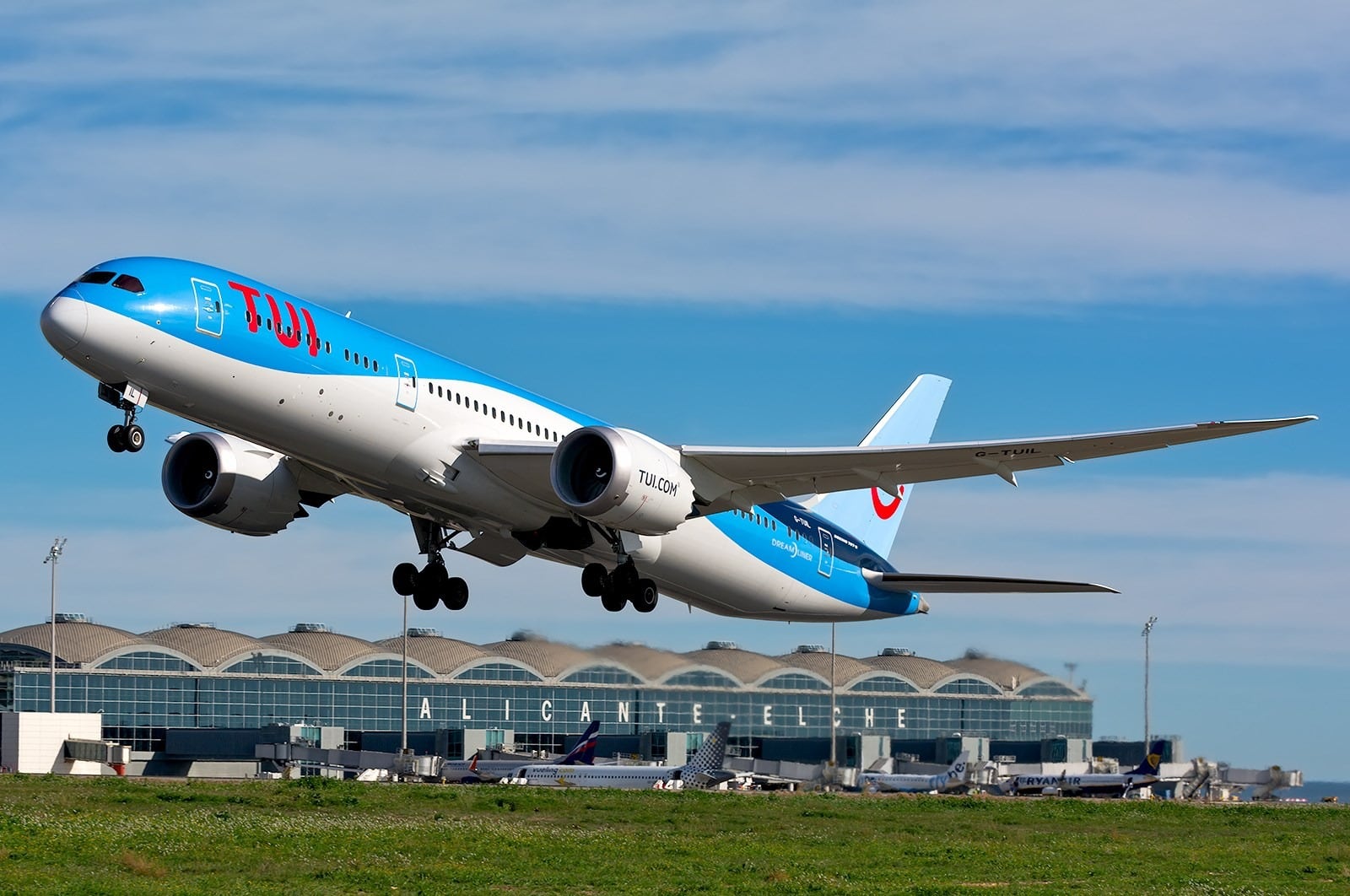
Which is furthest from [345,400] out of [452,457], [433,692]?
[433,692]

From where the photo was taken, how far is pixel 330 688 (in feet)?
382

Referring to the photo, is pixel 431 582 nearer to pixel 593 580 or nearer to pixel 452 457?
pixel 593 580

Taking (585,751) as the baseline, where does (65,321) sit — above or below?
above

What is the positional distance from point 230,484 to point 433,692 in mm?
83176

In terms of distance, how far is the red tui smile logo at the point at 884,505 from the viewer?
51375mm

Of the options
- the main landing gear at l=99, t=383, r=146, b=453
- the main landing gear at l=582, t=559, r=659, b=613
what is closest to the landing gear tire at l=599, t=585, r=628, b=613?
the main landing gear at l=582, t=559, r=659, b=613

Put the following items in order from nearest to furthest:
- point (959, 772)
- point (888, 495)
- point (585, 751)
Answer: point (888, 495) → point (585, 751) → point (959, 772)

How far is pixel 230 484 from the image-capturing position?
37.2 meters

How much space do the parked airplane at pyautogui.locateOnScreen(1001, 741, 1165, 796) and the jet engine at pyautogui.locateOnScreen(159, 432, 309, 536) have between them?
5967cm

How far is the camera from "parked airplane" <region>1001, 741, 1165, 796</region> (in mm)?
87400

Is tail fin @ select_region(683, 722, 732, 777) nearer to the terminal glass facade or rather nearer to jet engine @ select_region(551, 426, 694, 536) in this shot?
the terminal glass facade

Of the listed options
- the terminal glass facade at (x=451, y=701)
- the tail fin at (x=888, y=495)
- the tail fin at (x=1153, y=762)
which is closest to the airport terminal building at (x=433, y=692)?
the terminal glass facade at (x=451, y=701)

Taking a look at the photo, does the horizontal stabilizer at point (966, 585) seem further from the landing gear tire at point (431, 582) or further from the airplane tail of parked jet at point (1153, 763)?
the airplane tail of parked jet at point (1153, 763)

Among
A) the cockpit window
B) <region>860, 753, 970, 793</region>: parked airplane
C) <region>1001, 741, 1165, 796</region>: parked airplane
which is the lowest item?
<region>860, 753, 970, 793</region>: parked airplane
